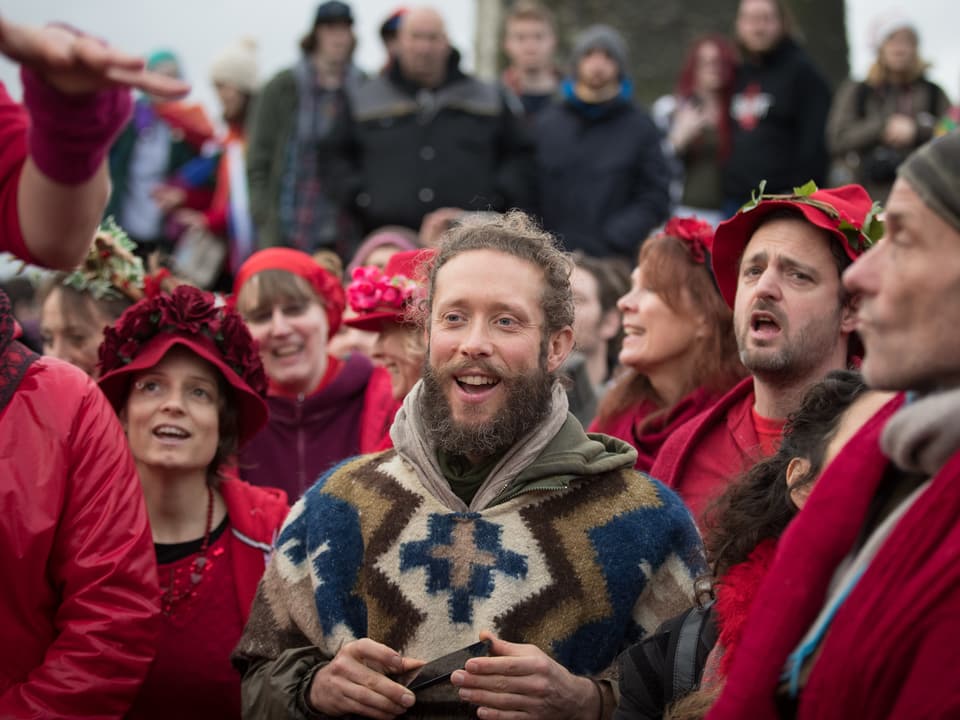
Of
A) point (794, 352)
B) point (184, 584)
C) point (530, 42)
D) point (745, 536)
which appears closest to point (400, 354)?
point (184, 584)

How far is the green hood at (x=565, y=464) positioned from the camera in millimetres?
3398

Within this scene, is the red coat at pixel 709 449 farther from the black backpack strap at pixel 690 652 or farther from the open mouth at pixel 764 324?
the black backpack strap at pixel 690 652

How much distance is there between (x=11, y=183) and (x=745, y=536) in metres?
1.81

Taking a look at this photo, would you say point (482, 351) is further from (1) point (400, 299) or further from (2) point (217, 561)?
(1) point (400, 299)

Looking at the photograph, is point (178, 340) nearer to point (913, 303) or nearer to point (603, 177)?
point (913, 303)

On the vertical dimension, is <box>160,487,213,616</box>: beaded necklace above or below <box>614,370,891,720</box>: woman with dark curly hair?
below

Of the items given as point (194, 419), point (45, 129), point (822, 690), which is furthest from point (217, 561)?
point (822, 690)

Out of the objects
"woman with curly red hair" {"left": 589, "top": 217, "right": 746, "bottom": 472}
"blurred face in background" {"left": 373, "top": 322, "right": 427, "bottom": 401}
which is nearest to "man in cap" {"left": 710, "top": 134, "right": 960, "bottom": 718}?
"woman with curly red hair" {"left": 589, "top": 217, "right": 746, "bottom": 472}

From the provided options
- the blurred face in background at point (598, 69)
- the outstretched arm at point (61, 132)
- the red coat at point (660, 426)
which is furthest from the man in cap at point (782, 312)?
the blurred face in background at point (598, 69)

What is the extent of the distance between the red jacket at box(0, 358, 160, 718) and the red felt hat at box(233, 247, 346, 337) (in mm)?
2284

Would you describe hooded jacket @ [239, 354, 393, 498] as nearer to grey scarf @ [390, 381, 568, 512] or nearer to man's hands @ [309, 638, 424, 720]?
grey scarf @ [390, 381, 568, 512]

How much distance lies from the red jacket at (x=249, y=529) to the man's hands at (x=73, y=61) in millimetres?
2386

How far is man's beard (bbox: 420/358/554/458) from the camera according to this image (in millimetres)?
3432

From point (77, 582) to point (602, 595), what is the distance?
56.0 inches
